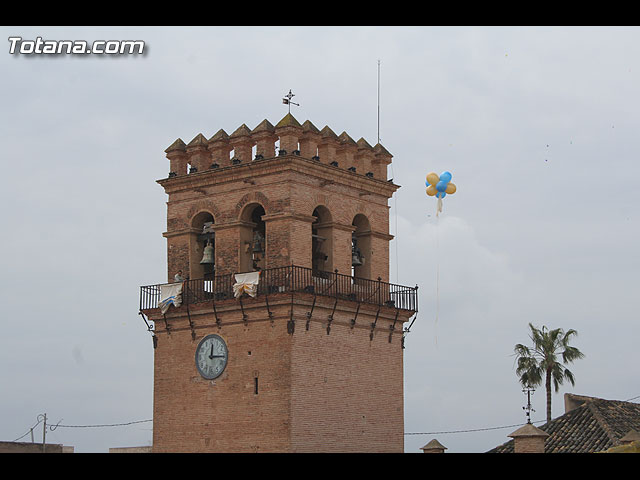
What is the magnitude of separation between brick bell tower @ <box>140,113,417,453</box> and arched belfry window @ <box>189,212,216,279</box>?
0.04 m

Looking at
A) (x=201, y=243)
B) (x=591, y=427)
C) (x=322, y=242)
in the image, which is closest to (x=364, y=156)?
(x=322, y=242)

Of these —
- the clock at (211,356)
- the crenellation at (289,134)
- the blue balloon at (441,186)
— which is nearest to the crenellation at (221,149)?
the crenellation at (289,134)

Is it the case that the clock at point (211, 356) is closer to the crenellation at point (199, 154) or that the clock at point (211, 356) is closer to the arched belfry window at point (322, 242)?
the arched belfry window at point (322, 242)

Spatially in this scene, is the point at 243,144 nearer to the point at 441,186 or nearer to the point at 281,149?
the point at 281,149

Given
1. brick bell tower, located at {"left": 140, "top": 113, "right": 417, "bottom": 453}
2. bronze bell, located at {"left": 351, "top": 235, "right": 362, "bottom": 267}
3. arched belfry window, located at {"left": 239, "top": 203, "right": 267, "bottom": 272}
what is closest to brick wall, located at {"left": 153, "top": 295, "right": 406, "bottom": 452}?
brick bell tower, located at {"left": 140, "top": 113, "right": 417, "bottom": 453}

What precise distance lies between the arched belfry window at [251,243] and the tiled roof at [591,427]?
9437 millimetres

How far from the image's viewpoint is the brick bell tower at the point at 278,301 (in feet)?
105

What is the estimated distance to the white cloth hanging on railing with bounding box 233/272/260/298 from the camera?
106 feet

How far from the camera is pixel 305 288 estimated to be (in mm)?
32156

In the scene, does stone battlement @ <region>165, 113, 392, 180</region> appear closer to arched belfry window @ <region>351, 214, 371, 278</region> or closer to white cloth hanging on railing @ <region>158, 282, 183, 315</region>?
arched belfry window @ <region>351, 214, 371, 278</region>

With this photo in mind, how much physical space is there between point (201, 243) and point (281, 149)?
14.4 ft

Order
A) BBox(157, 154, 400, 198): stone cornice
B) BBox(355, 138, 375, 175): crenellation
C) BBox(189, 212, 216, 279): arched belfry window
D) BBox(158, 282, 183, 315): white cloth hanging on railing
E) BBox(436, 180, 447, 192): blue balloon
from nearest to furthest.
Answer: BBox(436, 180, 447, 192): blue balloon → BBox(157, 154, 400, 198): stone cornice → BBox(158, 282, 183, 315): white cloth hanging on railing → BBox(189, 212, 216, 279): arched belfry window → BBox(355, 138, 375, 175): crenellation
